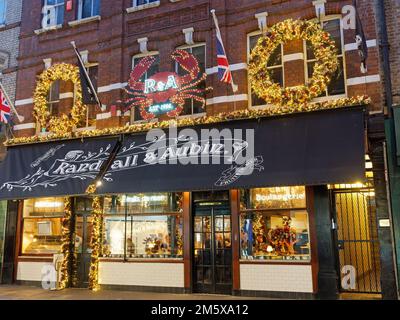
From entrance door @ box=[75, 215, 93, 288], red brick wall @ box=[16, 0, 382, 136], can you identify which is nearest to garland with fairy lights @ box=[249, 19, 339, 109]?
red brick wall @ box=[16, 0, 382, 136]

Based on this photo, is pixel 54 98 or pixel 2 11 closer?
pixel 54 98

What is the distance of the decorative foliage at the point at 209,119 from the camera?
35.1ft

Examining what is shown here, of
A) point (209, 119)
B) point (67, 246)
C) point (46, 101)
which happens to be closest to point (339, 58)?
point (209, 119)

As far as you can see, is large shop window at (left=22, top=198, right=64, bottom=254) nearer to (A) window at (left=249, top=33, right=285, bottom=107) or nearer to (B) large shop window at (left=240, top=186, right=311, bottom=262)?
(B) large shop window at (left=240, top=186, right=311, bottom=262)

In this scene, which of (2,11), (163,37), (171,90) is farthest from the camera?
(2,11)

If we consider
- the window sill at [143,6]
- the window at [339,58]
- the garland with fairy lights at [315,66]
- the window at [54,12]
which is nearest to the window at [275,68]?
the garland with fairy lights at [315,66]

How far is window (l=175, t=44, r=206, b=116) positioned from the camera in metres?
13.1

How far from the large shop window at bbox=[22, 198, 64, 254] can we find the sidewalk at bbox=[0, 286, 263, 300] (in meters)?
1.51

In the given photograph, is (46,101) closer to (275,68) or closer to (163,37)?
(163,37)

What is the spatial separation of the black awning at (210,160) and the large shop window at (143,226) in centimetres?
121

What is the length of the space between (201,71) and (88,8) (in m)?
5.08

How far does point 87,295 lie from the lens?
12164mm
